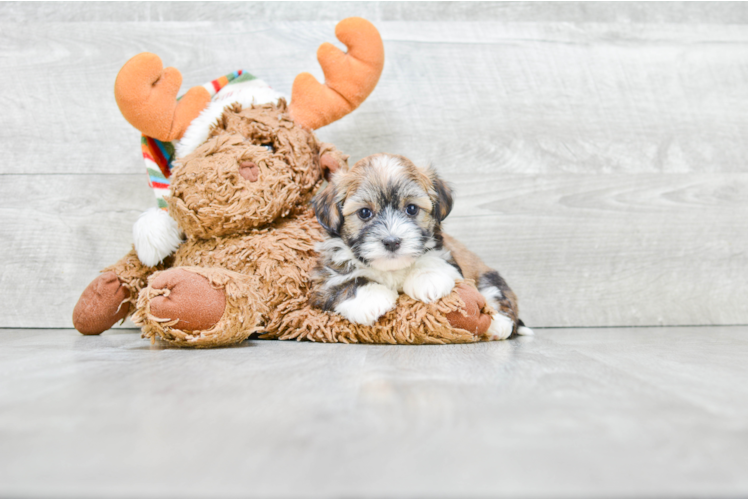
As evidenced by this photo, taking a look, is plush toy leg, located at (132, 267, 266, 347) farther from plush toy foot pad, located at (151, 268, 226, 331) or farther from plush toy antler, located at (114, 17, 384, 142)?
plush toy antler, located at (114, 17, 384, 142)

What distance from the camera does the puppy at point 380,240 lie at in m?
1.55

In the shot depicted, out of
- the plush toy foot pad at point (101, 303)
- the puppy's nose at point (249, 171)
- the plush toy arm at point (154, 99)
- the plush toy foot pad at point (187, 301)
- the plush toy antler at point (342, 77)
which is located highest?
the plush toy antler at point (342, 77)

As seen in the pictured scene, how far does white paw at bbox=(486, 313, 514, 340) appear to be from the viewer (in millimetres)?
1756

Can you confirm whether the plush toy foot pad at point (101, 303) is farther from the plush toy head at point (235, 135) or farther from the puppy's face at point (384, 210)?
the puppy's face at point (384, 210)

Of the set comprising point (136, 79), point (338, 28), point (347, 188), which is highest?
point (338, 28)

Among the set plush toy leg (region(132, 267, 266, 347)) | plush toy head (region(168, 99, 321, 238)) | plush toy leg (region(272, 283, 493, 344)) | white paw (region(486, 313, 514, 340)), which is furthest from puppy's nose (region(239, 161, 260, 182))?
white paw (region(486, 313, 514, 340))

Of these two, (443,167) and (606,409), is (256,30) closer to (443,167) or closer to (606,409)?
(443,167)

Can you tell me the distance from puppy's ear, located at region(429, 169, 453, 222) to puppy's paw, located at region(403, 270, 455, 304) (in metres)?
0.19

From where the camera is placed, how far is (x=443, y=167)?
229 centimetres

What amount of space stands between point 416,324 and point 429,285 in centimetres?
12

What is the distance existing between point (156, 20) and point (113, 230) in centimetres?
92

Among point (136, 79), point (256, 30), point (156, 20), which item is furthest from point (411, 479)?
point (156, 20)

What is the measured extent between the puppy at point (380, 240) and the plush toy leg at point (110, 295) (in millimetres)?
639

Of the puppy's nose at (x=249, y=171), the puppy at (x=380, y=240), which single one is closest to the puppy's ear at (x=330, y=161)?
the puppy at (x=380, y=240)
